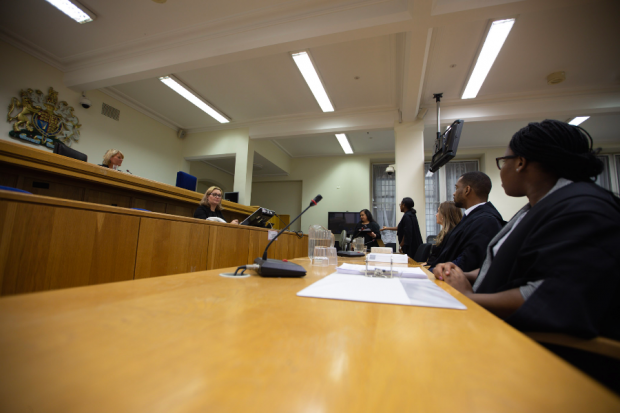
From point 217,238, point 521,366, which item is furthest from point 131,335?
point 217,238

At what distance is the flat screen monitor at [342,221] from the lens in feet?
23.8

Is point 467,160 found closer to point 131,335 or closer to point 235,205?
point 235,205

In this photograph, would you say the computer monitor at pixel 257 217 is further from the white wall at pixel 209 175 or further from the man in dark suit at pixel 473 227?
the white wall at pixel 209 175

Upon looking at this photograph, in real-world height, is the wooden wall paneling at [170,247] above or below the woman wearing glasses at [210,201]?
below

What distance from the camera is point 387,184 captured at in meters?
7.56

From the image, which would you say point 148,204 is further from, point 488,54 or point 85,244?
point 488,54

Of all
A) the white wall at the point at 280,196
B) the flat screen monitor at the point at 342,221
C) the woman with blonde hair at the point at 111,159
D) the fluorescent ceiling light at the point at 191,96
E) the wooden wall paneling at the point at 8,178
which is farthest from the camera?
the white wall at the point at 280,196

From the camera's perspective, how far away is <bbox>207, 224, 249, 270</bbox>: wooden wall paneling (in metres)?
→ 1.96

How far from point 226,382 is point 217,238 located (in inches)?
74.2

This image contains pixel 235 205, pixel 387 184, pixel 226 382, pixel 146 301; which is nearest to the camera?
pixel 226 382

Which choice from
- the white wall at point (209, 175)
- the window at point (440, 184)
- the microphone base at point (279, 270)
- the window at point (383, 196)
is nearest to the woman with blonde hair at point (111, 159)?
the white wall at point (209, 175)

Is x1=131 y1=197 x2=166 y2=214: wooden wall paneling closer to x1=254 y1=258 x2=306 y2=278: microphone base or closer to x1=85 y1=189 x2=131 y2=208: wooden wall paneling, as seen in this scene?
x1=85 y1=189 x2=131 y2=208: wooden wall paneling

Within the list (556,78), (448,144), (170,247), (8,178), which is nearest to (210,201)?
(8,178)

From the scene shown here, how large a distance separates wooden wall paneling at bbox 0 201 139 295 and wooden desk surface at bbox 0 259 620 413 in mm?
728
